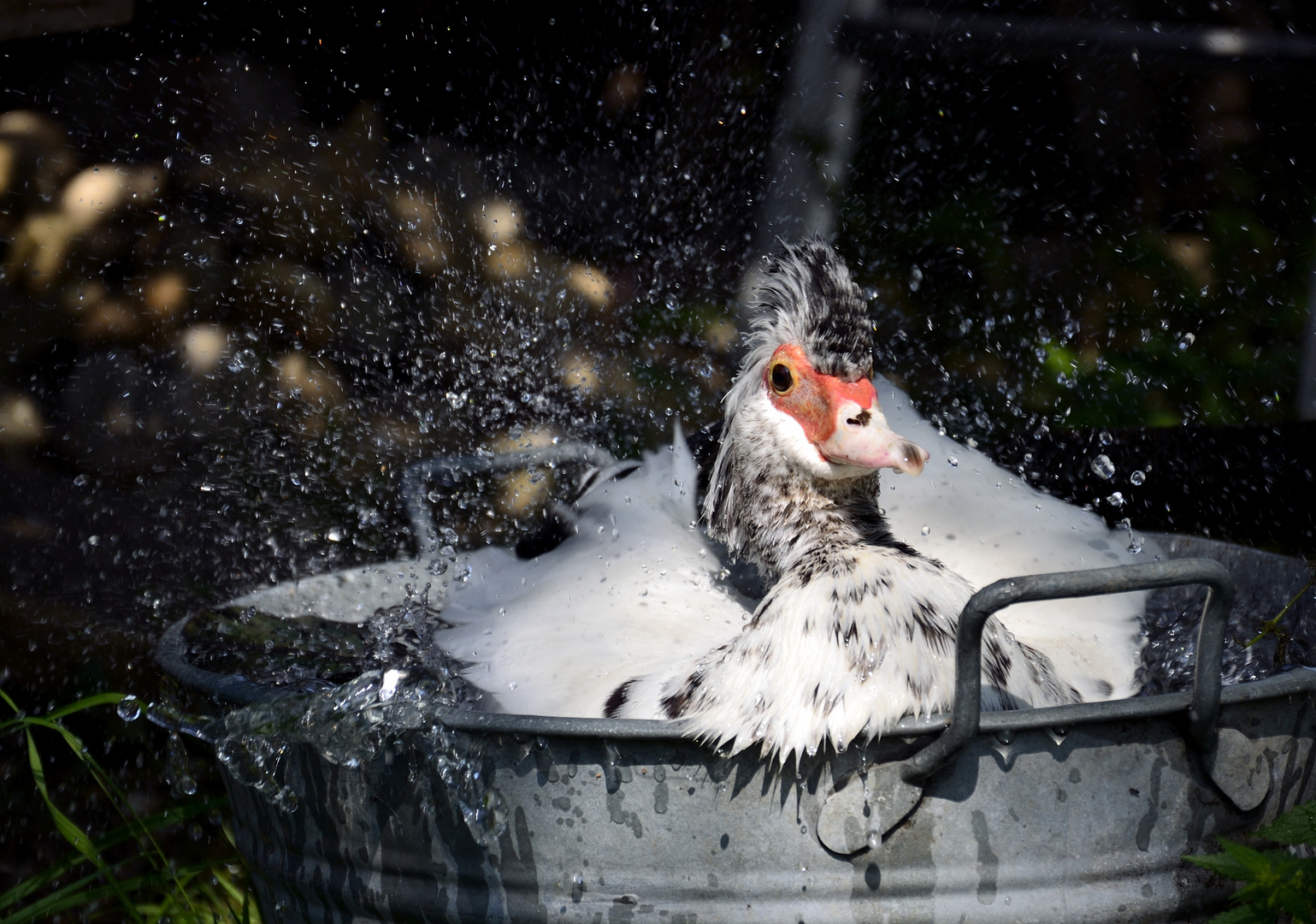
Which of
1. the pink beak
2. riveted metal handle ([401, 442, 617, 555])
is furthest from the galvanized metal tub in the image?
riveted metal handle ([401, 442, 617, 555])

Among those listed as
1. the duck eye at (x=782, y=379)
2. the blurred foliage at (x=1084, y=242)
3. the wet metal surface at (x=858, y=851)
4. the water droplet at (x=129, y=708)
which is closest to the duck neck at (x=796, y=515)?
the duck eye at (x=782, y=379)

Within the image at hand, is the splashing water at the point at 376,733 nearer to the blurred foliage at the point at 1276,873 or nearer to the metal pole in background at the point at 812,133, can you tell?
the blurred foliage at the point at 1276,873

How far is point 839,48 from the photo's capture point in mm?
3002

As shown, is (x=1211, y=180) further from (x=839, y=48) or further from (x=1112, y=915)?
(x=1112, y=915)

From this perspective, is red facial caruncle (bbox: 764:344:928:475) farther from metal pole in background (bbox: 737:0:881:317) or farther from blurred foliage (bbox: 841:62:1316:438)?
blurred foliage (bbox: 841:62:1316:438)

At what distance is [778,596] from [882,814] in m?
0.32

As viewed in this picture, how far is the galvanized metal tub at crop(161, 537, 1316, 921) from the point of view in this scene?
3.32ft

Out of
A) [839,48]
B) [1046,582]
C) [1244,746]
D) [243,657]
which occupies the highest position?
[839,48]

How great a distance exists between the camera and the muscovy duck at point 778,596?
1.10 m

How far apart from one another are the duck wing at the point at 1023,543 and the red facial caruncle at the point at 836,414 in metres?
0.31

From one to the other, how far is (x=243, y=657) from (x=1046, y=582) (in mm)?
1140

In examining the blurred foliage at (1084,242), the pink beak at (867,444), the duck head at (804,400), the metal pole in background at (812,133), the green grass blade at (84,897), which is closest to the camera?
the pink beak at (867,444)

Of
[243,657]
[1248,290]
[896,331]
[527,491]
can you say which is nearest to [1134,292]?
[1248,290]

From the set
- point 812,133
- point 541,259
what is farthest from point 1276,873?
point 812,133
